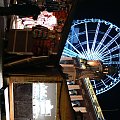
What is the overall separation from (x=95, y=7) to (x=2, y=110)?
19.8m

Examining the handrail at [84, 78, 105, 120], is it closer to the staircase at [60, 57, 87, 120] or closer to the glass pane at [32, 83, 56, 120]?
the staircase at [60, 57, 87, 120]

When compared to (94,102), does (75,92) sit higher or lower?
higher

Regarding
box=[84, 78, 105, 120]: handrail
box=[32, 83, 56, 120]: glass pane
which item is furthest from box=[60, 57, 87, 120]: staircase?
box=[32, 83, 56, 120]: glass pane

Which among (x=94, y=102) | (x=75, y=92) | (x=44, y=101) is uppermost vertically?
(x=75, y=92)

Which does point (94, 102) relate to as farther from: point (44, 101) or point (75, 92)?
point (44, 101)

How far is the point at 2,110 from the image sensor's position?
6.88 meters

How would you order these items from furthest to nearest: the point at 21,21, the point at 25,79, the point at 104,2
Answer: the point at 104,2, the point at 21,21, the point at 25,79

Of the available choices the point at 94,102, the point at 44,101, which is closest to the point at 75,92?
the point at 94,102

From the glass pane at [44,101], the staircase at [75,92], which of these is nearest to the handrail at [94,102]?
the staircase at [75,92]

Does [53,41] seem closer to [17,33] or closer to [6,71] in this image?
[17,33]

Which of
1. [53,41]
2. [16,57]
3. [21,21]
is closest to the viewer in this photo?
[16,57]

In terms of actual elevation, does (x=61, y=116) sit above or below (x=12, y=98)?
below

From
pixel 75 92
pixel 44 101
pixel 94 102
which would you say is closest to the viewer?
pixel 44 101

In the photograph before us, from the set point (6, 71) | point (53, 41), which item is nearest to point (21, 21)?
point (53, 41)
